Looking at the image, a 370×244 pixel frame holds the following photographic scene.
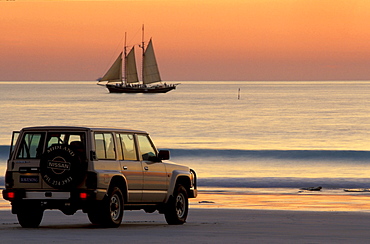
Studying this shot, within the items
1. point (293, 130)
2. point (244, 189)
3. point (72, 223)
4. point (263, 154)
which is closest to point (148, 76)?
point (293, 130)

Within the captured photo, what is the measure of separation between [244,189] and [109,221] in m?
17.1

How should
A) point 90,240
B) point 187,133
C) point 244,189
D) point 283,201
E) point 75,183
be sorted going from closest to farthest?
point 90,240
point 75,183
point 283,201
point 244,189
point 187,133

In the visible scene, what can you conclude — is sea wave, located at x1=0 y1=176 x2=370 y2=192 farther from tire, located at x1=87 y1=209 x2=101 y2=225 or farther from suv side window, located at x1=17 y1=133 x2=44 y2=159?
tire, located at x1=87 y1=209 x2=101 y2=225

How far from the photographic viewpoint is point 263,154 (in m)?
60.1

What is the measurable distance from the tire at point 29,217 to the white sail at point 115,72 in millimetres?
177666

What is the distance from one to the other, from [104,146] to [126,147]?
990 millimetres

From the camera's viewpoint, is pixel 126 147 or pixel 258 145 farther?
pixel 258 145

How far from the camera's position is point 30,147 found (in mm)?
16000

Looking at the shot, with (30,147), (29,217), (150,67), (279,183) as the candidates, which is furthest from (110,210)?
(150,67)

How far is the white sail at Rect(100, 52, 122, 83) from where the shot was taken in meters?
194

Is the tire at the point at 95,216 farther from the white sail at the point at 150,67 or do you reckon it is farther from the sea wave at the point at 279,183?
the white sail at the point at 150,67

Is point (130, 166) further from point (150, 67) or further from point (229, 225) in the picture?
point (150, 67)

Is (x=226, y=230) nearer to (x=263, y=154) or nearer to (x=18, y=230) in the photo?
(x=18, y=230)

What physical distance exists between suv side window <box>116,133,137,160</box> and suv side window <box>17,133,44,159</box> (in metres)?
1.55
